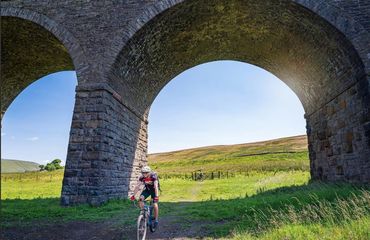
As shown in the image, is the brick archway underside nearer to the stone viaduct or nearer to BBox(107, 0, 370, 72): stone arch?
the stone viaduct

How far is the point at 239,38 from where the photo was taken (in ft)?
44.7

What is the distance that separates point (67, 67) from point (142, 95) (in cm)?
470

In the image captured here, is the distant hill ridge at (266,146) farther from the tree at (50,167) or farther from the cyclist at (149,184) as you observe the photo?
the cyclist at (149,184)

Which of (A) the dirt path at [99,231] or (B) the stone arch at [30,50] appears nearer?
(A) the dirt path at [99,231]

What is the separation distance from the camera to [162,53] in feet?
43.5

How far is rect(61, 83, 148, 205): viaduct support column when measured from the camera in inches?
392

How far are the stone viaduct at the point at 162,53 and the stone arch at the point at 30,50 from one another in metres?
0.05

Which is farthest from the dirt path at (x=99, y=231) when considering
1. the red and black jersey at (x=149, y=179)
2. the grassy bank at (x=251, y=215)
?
the red and black jersey at (x=149, y=179)

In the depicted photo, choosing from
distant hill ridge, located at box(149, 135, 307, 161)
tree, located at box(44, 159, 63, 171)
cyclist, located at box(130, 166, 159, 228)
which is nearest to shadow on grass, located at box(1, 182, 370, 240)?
cyclist, located at box(130, 166, 159, 228)

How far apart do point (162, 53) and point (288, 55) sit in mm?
5368

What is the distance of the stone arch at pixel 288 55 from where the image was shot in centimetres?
1012

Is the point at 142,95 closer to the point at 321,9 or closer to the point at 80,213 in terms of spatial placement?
the point at 80,213

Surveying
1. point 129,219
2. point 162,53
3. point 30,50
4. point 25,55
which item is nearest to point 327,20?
point 162,53

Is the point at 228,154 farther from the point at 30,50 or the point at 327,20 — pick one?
the point at 327,20
